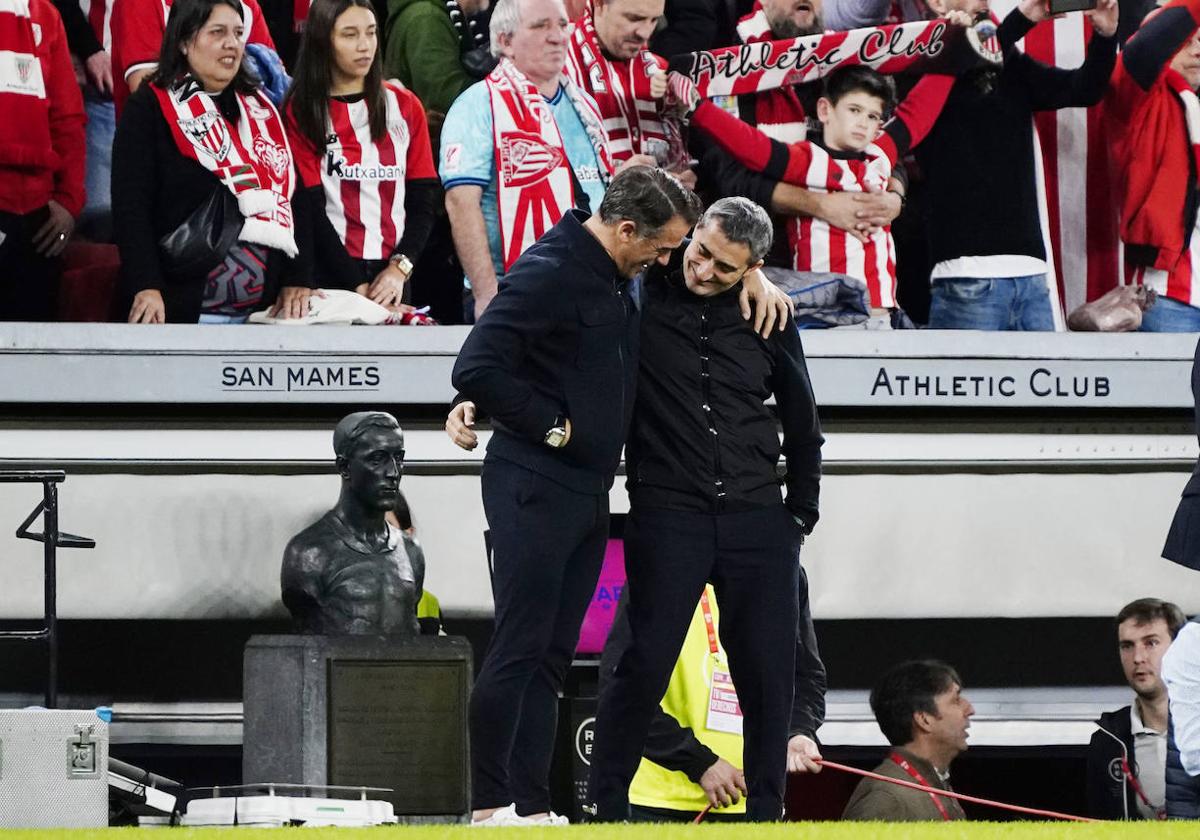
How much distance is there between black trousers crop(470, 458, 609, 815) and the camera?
4.54 metres

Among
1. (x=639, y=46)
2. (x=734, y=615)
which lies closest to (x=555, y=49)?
(x=639, y=46)

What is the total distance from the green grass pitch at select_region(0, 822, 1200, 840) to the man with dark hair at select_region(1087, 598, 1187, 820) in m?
2.73

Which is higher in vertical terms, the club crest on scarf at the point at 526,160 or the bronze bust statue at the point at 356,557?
the club crest on scarf at the point at 526,160

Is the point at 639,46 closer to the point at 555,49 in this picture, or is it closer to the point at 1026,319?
the point at 555,49

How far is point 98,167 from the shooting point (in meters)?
7.53

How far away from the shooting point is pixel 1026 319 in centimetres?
779

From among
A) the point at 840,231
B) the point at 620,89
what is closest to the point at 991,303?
the point at 840,231

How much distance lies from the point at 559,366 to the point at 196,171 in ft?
8.50

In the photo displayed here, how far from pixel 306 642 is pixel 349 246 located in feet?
6.09

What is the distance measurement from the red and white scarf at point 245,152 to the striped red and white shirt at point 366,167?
17 cm

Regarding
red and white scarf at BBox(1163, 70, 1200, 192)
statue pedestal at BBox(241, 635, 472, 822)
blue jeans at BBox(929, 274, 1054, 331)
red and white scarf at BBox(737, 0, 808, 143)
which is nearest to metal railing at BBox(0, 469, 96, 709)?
statue pedestal at BBox(241, 635, 472, 822)

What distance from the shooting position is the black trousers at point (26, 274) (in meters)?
6.95

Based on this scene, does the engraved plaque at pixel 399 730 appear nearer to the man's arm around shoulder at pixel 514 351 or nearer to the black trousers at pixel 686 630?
the black trousers at pixel 686 630

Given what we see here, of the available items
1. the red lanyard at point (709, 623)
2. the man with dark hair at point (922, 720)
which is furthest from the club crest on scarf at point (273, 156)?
the man with dark hair at point (922, 720)
